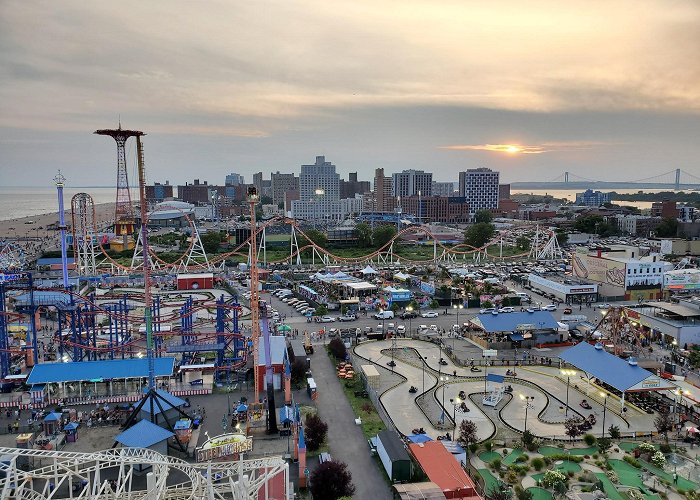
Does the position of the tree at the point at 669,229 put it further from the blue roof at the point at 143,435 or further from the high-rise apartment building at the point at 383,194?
the blue roof at the point at 143,435

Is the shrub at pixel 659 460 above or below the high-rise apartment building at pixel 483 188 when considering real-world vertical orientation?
below

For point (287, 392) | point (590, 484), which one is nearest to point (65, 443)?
point (287, 392)

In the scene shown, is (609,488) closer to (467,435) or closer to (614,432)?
(614,432)

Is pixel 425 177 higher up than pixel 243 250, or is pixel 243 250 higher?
pixel 425 177

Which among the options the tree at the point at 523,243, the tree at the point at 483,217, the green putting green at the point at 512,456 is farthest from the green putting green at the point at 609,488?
the tree at the point at 483,217

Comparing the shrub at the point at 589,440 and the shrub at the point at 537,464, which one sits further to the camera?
the shrub at the point at 589,440

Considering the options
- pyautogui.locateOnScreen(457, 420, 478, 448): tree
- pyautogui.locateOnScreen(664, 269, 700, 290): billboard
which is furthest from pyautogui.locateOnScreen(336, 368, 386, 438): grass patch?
pyautogui.locateOnScreen(664, 269, 700, 290): billboard

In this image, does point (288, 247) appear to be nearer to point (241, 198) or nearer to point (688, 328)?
point (688, 328)

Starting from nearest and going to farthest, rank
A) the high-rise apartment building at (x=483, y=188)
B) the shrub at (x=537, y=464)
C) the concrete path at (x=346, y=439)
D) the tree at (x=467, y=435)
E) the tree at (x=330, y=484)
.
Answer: the tree at (x=330, y=484), the concrete path at (x=346, y=439), the shrub at (x=537, y=464), the tree at (x=467, y=435), the high-rise apartment building at (x=483, y=188)
